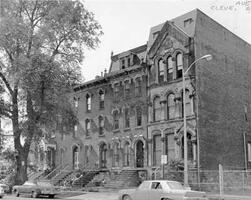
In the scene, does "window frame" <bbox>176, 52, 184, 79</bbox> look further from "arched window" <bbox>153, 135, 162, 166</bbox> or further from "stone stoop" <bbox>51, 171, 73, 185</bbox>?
"stone stoop" <bbox>51, 171, 73, 185</bbox>

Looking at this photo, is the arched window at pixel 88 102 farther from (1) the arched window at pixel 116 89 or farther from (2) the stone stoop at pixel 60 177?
(2) the stone stoop at pixel 60 177

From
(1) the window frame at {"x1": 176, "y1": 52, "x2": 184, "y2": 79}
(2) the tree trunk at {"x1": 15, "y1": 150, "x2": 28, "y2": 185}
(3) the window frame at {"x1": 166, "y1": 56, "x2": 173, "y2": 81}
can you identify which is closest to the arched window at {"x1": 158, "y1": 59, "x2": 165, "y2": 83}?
(3) the window frame at {"x1": 166, "y1": 56, "x2": 173, "y2": 81}

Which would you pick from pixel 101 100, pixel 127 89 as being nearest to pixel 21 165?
pixel 101 100

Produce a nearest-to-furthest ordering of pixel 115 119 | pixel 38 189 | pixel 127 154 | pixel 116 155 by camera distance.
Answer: pixel 38 189
pixel 127 154
pixel 116 155
pixel 115 119

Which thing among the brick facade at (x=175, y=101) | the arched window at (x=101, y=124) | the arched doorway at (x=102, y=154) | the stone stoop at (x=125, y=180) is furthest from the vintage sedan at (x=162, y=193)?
the arched window at (x=101, y=124)

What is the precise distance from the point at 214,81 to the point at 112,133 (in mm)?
12234

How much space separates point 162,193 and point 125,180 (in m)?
18.0

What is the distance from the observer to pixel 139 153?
3953 cm

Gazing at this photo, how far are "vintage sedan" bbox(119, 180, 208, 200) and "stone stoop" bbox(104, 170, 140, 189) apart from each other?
611 inches

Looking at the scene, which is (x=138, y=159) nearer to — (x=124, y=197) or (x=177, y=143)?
(x=177, y=143)

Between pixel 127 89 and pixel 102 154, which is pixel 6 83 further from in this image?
pixel 102 154

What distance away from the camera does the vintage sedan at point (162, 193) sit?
1858 cm

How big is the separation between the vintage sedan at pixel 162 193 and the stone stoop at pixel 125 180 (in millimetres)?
15518

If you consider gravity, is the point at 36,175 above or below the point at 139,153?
below
